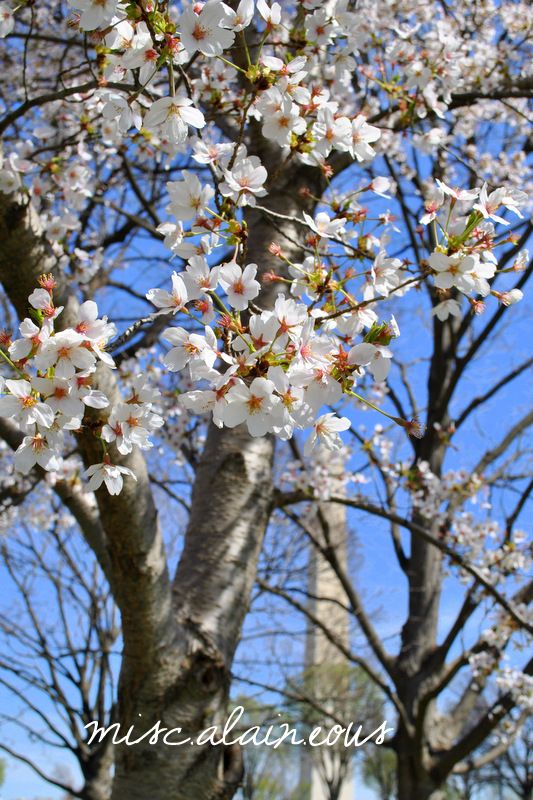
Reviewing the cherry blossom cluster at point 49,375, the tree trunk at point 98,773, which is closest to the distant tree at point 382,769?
the tree trunk at point 98,773

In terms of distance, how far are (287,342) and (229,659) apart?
68.9 inches

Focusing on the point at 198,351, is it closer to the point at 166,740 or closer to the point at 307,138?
the point at 307,138

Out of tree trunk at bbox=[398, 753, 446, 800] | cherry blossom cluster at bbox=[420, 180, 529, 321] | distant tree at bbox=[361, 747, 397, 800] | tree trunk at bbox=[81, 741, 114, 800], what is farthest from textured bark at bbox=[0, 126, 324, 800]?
distant tree at bbox=[361, 747, 397, 800]

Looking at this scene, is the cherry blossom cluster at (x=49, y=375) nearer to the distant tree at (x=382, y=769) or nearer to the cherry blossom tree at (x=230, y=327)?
the cherry blossom tree at (x=230, y=327)

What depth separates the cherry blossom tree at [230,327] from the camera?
3.78 ft

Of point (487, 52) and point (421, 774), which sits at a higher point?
point (487, 52)

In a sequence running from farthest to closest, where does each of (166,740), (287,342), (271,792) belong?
1. (271,792)
2. (166,740)
3. (287,342)

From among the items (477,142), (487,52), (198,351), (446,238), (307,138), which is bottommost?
(198,351)

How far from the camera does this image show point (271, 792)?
11461 mm

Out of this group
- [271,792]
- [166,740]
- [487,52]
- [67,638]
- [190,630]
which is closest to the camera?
[166,740]

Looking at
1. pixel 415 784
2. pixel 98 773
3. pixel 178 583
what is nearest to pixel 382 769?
pixel 98 773

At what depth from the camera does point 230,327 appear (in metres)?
1.14

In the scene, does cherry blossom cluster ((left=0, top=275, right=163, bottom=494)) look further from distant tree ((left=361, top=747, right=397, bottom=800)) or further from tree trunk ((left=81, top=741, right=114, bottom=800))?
distant tree ((left=361, top=747, right=397, bottom=800))

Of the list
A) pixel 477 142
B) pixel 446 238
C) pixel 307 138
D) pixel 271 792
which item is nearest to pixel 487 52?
pixel 477 142
